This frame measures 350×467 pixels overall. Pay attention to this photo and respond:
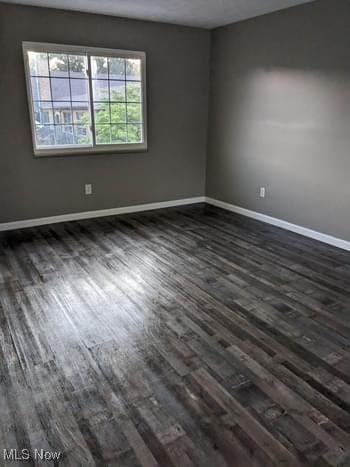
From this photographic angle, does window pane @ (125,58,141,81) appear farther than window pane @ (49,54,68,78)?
Yes

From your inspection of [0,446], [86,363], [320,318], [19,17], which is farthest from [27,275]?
[19,17]

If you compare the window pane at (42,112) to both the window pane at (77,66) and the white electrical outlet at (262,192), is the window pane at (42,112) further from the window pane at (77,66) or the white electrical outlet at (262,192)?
the white electrical outlet at (262,192)

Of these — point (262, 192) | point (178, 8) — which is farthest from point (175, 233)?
point (178, 8)

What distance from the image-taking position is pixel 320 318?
2666 mm

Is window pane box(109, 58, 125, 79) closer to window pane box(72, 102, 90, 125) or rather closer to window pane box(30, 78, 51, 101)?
window pane box(72, 102, 90, 125)

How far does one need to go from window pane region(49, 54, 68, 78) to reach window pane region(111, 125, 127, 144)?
0.88m

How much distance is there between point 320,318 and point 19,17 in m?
4.31

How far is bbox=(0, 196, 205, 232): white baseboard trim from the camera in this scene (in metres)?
4.59

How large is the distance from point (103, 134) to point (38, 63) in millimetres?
1104

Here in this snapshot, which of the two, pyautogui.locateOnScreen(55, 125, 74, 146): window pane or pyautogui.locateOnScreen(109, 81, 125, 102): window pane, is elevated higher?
pyautogui.locateOnScreen(109, 81, 125, 102): window pane

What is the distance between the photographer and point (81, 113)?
4660mm

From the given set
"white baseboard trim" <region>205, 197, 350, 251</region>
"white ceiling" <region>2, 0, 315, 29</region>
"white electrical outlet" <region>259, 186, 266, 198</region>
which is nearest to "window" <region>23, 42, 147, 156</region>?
"white ceiling" <region>2, 0, 315, 29</region>

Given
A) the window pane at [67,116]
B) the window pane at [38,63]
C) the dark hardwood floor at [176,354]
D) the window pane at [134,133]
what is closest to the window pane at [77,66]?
the window pane at [38,63]

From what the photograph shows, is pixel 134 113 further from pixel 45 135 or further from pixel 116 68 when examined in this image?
pixel 45 135
